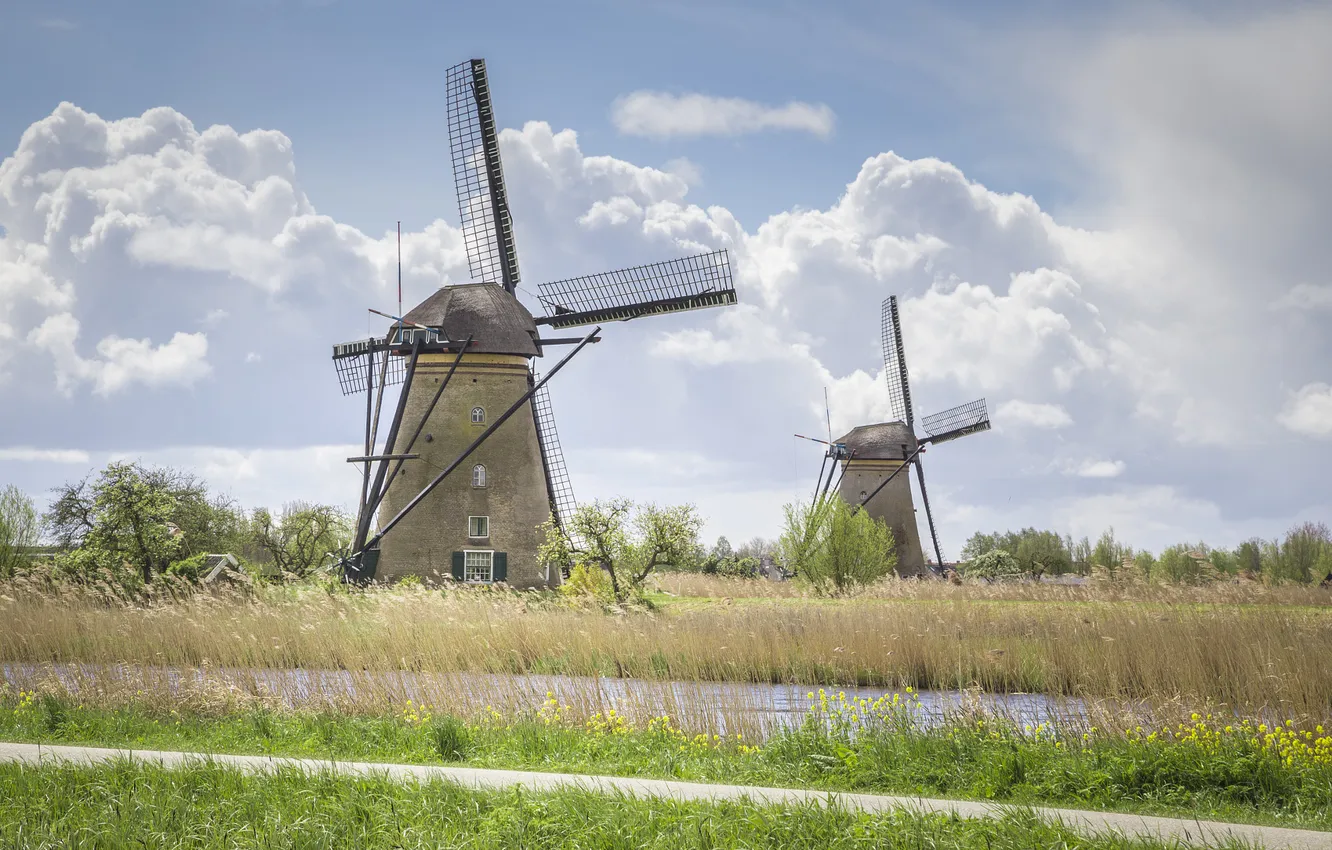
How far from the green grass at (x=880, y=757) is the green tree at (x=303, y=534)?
33.6 metres

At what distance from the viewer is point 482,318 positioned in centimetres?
2720

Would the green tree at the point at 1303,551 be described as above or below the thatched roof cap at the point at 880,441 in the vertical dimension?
below

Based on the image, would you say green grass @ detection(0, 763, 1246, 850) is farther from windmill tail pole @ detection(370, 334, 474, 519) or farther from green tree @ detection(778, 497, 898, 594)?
green tree @ detection(778, 497, 898, 594)

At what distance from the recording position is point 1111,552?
158 ft

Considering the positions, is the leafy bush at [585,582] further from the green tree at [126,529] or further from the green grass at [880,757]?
the green grass at [880,757]

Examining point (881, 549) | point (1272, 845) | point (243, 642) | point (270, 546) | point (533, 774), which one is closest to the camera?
point (1272, 845)

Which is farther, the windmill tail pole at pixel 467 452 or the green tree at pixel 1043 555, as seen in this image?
the green tree at pixel 1043 555

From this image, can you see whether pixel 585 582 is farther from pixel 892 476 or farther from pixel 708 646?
pixel 892 476

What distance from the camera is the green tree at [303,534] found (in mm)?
43406

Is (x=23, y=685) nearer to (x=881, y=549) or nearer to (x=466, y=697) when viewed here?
(x=466, y=697)

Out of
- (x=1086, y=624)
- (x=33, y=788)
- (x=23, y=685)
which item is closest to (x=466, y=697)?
(x=33, y=788)

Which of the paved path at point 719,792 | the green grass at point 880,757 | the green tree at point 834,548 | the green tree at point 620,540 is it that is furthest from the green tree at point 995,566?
the paved path at point 719,792

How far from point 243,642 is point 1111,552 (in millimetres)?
42851

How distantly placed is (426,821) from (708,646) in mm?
7825
